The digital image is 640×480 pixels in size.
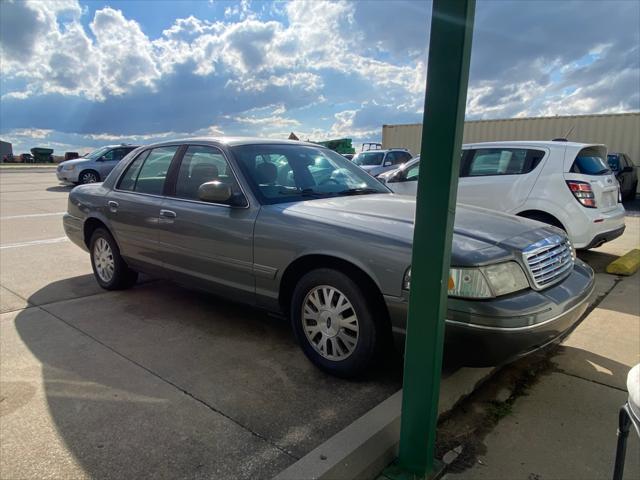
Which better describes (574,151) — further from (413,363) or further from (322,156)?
(413,363)

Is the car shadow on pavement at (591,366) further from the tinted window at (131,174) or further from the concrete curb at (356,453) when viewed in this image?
the tinted window at (131,174)

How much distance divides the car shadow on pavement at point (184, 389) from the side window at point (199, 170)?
116 centimetres

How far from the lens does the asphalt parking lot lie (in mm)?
2385

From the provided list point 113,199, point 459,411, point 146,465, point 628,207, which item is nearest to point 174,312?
point 113,199

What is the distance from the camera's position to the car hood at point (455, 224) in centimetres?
271

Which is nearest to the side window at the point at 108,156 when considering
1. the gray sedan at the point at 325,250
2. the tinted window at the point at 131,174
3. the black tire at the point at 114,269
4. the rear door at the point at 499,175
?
the black tire at the point at 114,269

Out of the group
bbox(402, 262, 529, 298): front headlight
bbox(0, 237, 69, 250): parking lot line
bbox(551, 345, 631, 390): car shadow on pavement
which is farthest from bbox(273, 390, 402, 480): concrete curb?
bbox(0, 237, 69, 250): parking lot line

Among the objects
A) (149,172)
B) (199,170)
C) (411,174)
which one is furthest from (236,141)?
(411,174)

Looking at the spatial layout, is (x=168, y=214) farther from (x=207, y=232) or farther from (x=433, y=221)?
(x=433, y=221)

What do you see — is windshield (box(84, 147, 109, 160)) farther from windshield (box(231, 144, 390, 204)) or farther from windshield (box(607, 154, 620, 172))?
windshield (box(607, 154, 620, 172))

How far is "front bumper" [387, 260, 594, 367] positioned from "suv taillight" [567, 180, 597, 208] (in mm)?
3608

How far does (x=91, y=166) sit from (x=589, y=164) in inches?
630

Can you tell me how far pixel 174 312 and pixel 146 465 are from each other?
2.26 m

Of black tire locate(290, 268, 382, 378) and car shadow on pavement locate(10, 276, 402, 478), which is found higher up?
black tire locate(290, 268, 382, 378)
